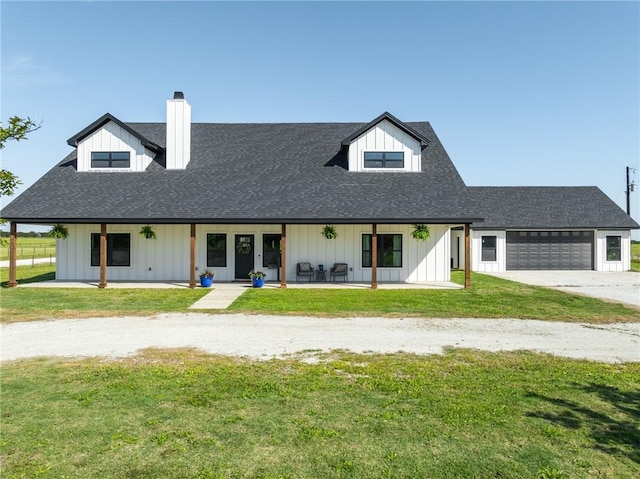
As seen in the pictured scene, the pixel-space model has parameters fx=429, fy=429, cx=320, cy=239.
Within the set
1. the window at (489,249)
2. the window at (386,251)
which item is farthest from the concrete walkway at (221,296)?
the window at (489,249)

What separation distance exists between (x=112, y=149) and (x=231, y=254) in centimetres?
782

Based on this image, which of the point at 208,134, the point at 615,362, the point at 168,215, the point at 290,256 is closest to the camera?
the point at 615,362

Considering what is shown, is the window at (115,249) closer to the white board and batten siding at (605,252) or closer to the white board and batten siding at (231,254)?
the white board and batten siding at (231,254)

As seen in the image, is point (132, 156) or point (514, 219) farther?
point (514, 219)

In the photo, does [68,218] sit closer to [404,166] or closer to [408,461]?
[404,166]

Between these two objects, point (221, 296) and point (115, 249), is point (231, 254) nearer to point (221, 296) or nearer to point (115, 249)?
point (221, 296)

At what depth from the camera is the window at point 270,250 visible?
65.3 ft

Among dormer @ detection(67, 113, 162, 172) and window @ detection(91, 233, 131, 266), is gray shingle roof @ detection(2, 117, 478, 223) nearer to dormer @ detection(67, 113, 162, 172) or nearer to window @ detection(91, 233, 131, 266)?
dormer @ detection(67, 113, 162, 172)

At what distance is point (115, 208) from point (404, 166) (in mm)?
13121

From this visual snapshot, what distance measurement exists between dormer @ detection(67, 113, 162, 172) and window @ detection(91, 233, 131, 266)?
3352 millimetres

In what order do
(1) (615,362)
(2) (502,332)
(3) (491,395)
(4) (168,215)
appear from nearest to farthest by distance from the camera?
(3) (491,395) → (1) (615,362) → (2) (502,332) → (4) (168,215)

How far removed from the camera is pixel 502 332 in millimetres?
10070

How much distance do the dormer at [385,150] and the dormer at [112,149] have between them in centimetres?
989

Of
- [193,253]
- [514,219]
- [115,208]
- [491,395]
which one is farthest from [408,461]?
[514,219]
